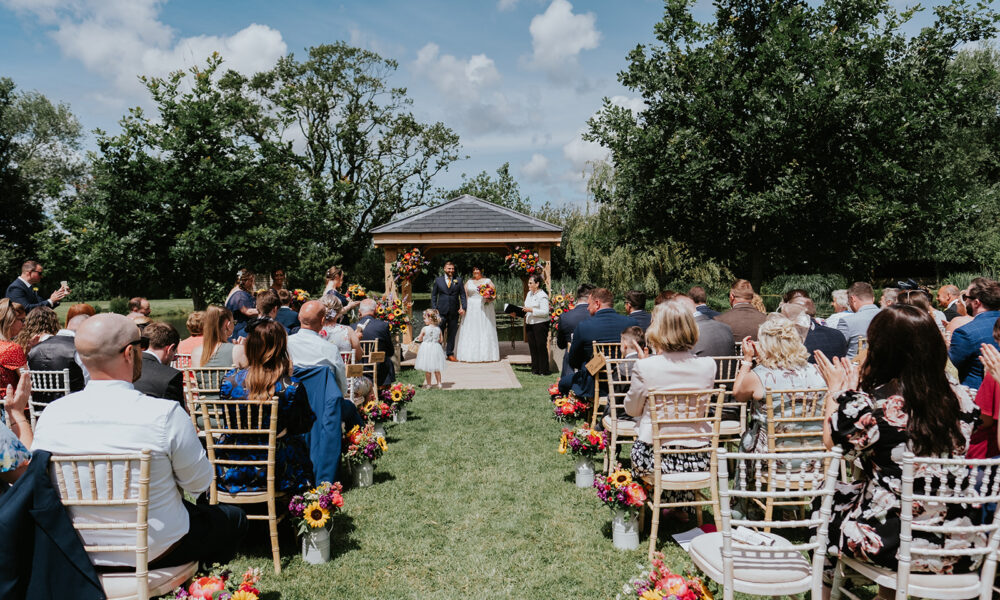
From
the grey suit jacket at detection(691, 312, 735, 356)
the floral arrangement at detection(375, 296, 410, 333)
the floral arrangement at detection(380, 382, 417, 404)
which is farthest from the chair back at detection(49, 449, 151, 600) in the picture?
the floral arrangement at detection(375, 296, 410, 333)

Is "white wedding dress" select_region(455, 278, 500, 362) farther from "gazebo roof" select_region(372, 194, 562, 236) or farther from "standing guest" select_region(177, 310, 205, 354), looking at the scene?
"standing guest" select_region(177, 310, 205, 354)

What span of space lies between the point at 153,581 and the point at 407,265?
11.1 meters

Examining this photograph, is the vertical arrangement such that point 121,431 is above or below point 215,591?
above

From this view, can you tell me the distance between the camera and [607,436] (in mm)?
5398

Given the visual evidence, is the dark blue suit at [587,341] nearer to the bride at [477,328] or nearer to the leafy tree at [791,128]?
the bride at [477,328]

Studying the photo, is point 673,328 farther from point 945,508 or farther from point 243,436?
A: point 243,436

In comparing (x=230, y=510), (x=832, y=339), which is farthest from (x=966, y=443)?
(x=230, y=510)

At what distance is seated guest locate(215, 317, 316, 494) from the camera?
12.6 ft

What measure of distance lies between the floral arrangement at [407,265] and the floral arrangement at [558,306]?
337 cm

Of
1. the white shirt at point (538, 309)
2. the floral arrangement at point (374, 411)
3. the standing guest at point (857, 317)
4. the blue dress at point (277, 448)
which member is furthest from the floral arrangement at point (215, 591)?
the white shirt at point (538, 309)

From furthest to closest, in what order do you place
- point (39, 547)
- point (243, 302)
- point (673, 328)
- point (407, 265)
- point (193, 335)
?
Answer: point (407, 265)
point (243, 302)
point (193, 335)
point (673, 328)
point (39, 547)

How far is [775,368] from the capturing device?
416 centimetres

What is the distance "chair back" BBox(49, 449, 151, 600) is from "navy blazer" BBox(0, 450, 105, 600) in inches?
2.5

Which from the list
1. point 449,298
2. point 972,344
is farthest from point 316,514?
point 449,298
